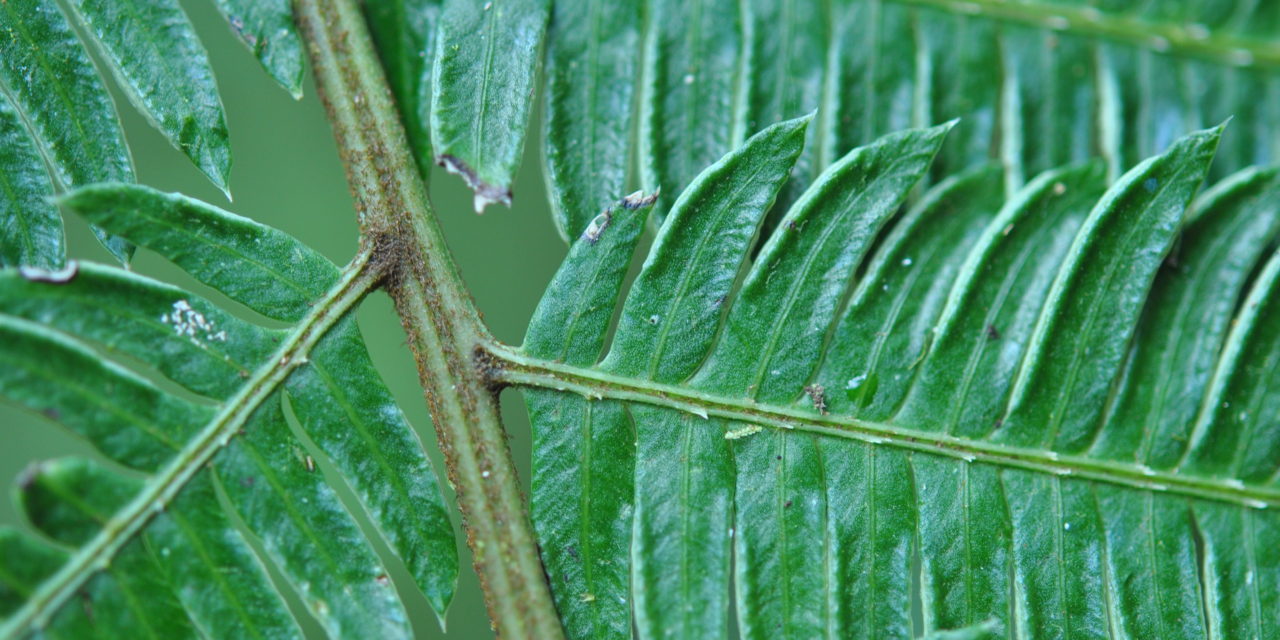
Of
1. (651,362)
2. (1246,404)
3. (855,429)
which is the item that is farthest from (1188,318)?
(651,362)

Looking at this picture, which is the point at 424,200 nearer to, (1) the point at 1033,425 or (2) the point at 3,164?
(2) the point at 3,164

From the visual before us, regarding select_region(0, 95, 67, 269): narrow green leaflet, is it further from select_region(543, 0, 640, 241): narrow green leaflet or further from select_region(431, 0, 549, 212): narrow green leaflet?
select_region(543, 0, 640, 241): narrow green leaflet

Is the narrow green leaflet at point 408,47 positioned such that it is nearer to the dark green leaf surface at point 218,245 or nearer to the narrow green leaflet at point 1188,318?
the dark green leaf surface at point 218,245

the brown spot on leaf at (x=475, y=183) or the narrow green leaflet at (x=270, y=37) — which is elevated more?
the narrow green leaflet at (x=270, y=37)

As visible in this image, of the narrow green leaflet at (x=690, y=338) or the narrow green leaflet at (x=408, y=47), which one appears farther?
the narrow green leaflet at (x=408, y=47)

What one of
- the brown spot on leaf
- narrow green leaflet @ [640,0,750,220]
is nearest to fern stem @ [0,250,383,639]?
the brown spot on leaf

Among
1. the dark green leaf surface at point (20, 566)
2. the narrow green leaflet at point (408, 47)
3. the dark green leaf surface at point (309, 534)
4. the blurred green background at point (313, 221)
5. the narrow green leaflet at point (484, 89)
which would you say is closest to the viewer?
the dark green leaf surface at point (20, 566)

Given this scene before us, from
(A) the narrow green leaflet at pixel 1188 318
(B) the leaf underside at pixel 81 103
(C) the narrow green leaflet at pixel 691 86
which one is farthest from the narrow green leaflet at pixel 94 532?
(A) the narrow green leaflet at pixel 1188 318
